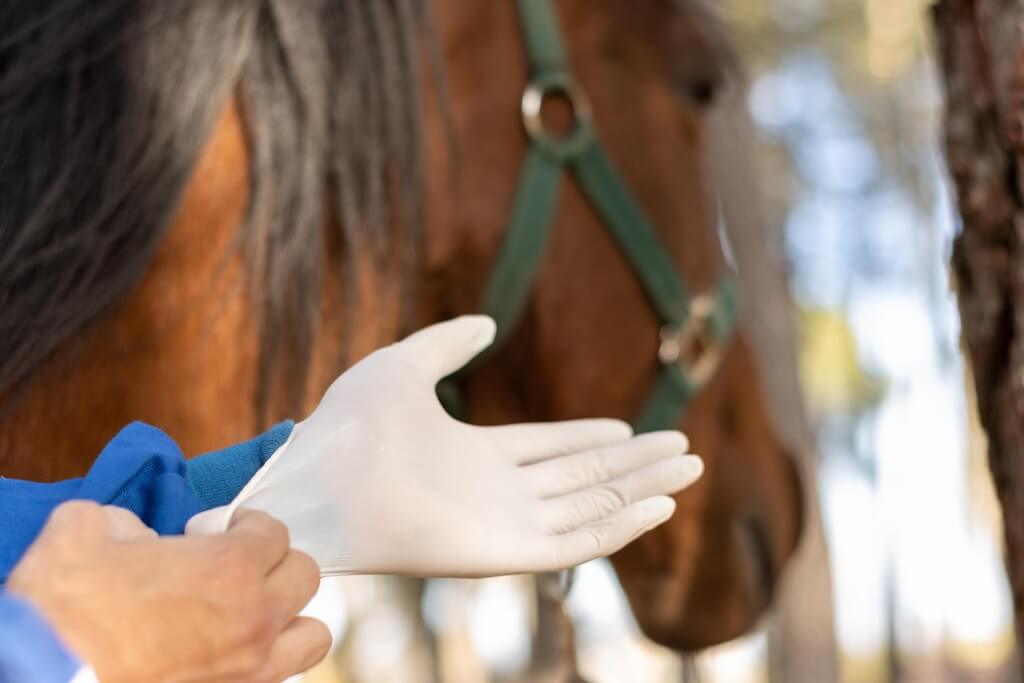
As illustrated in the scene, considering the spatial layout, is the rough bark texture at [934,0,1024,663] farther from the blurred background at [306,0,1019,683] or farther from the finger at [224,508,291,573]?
the blurred background at [306,0,1019,683]

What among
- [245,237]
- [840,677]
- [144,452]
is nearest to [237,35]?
[245,237]

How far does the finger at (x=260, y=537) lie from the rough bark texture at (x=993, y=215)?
0.56 metres

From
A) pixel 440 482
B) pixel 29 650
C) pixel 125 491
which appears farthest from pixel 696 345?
pixel 29 650

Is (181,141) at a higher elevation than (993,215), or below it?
higher

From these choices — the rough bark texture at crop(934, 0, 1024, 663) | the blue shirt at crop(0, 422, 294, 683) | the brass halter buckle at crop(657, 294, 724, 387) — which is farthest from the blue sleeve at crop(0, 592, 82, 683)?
the brass halter buckle at crop(657, 294, 724, 387)

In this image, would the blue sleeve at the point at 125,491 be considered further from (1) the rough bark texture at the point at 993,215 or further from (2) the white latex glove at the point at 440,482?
(1) the rough bark texture at the point at 993,215

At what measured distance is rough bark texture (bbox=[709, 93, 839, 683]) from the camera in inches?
87.4

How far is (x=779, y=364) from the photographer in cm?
250

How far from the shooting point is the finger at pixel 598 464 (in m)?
0.59

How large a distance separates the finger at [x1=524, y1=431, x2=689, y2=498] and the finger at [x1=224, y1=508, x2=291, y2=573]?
177mm

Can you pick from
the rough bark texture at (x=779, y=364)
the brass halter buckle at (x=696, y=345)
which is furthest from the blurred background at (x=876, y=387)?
the brass halter buckle at (x=696, y=345)

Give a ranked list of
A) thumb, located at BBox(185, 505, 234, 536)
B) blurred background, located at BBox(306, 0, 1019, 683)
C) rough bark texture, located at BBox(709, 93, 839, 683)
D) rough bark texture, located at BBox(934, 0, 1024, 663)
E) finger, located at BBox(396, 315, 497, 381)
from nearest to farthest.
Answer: thumb, located at BBox(185, 505, 234, 536), finger, located at BBox(396, 315, 497, 381), rough bark texture, located at BBox(934, 0, 1024, 663), rough bark texture, located at BBox(709, 93, 839, 683), blurred background, located at BBox(306, 0, 1019, 683)

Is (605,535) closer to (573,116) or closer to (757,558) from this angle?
(573,116)

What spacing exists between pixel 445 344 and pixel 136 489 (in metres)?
0.19
